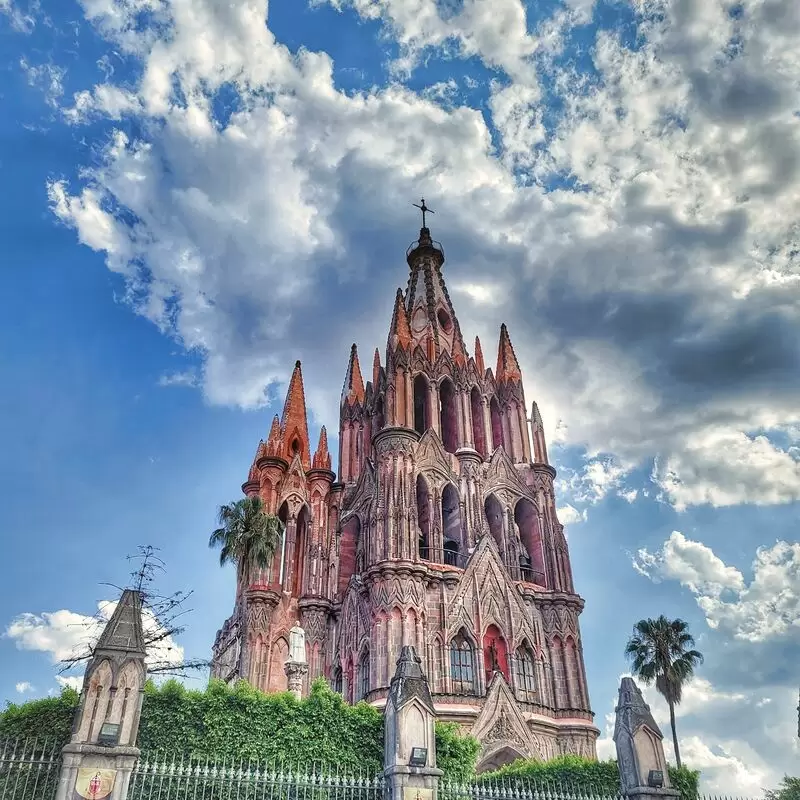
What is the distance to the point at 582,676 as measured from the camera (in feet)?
118

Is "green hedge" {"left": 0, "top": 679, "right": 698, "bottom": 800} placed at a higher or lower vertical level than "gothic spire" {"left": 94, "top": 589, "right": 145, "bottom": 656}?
lower

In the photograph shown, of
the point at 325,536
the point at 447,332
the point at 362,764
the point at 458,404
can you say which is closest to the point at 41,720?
the point at 362,764

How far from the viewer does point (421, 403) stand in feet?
149

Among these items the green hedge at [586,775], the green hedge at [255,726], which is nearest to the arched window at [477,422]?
the green hedge at [586,775]

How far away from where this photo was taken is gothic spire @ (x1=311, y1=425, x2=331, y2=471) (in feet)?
141

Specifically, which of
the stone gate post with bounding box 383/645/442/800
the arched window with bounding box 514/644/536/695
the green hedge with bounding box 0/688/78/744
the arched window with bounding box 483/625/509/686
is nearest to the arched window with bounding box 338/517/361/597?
the arched window with bounding box 483/625/509/686

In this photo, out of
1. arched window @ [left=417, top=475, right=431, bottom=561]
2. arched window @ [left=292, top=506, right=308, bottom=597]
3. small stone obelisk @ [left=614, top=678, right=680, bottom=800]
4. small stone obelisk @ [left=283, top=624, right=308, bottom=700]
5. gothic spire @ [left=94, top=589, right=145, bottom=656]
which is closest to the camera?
gothic spire @ [left=94, top=589, right=145, bottom=656]

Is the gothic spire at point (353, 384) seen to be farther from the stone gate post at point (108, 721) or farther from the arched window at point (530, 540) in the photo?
the stone gate post at point (108, 721)

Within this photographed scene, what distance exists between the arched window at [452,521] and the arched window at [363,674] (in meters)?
6.50

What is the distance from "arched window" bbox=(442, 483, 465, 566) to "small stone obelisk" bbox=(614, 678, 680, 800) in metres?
18.6

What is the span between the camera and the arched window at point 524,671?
34562 mm

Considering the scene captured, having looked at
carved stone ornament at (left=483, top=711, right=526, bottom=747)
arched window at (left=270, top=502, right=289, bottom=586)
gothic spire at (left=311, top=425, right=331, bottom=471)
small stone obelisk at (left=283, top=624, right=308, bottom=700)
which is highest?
gothic spire at (left=311, top=425, right=331, bottom=471)

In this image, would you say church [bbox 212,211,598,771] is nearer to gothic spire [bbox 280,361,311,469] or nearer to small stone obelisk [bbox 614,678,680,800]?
gothic spire [bbox 280,361,311,469]

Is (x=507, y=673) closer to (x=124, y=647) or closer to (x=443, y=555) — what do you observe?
(x=443, y=555)
